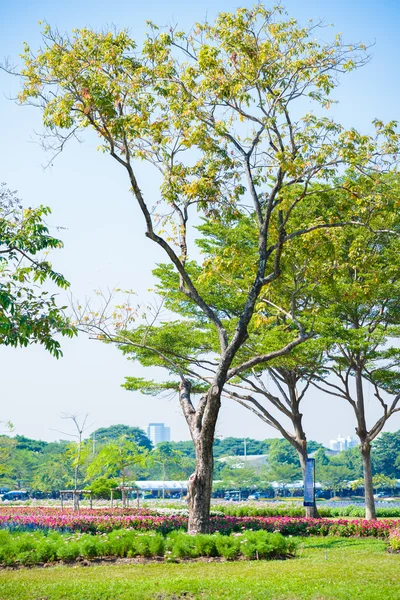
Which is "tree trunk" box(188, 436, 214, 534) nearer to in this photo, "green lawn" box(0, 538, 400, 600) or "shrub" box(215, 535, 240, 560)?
"shrub" box(215, 535, 240, 560)

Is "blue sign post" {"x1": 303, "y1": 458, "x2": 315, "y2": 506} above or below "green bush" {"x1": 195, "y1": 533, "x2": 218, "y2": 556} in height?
above

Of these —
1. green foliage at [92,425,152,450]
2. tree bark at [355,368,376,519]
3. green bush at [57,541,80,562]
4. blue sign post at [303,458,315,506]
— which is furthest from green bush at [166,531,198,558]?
green foliage at [92,425,152,450]

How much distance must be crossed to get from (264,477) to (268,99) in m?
60.0

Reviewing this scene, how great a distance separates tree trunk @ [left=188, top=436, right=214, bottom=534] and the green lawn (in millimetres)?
2738

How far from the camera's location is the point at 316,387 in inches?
958

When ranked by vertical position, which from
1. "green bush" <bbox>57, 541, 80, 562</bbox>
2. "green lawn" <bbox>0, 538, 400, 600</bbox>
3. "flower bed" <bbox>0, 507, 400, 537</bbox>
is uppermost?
"flower bed" <bbox>0, 507, 400, 537</bbox>

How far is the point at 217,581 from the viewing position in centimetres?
923

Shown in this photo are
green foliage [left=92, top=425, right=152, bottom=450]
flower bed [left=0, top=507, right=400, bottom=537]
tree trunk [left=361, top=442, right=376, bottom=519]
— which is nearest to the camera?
flower bed [left=0, top=507, right=400, bottom=537]

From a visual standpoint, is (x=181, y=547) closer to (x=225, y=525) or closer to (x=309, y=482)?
(x=225, y=525)

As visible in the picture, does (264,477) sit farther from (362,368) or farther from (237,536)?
(237,536)

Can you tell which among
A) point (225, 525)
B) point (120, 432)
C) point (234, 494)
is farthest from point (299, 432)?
point (120, 432)

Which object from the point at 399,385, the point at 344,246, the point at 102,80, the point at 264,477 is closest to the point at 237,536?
the point at 102,80

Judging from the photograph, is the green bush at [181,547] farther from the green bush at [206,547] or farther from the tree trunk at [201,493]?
the tree trunk at [201,493]

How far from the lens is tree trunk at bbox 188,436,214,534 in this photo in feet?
45.9
